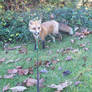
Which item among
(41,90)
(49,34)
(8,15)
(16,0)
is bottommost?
(41,90)

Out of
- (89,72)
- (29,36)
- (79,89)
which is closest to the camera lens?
(79,89)

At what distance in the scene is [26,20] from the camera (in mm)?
6715

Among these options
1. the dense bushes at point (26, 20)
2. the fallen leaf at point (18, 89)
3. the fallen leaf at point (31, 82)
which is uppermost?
the dense bushes at point (26, 20)

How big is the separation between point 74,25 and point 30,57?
2.79m

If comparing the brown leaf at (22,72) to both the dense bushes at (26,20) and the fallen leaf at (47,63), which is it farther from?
the dense bushes at (26,20)

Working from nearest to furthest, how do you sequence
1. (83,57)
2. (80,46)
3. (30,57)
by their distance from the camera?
(83,57)
(30,57)
(80,46)

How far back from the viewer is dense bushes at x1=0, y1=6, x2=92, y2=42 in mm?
6387

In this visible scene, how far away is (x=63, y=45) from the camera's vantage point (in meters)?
5.43

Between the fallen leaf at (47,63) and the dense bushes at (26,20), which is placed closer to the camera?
the fallen leaf at (47,63)

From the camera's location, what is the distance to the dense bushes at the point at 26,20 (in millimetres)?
6387

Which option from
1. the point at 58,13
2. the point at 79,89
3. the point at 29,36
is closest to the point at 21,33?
the point at 29,36

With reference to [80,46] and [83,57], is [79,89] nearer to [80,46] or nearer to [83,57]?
[83,57]

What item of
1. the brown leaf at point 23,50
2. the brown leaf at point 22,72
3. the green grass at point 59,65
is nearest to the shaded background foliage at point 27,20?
the brown leaf at point 23,50

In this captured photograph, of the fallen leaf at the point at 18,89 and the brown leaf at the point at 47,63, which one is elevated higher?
the brown leaf at the point at 47,63
